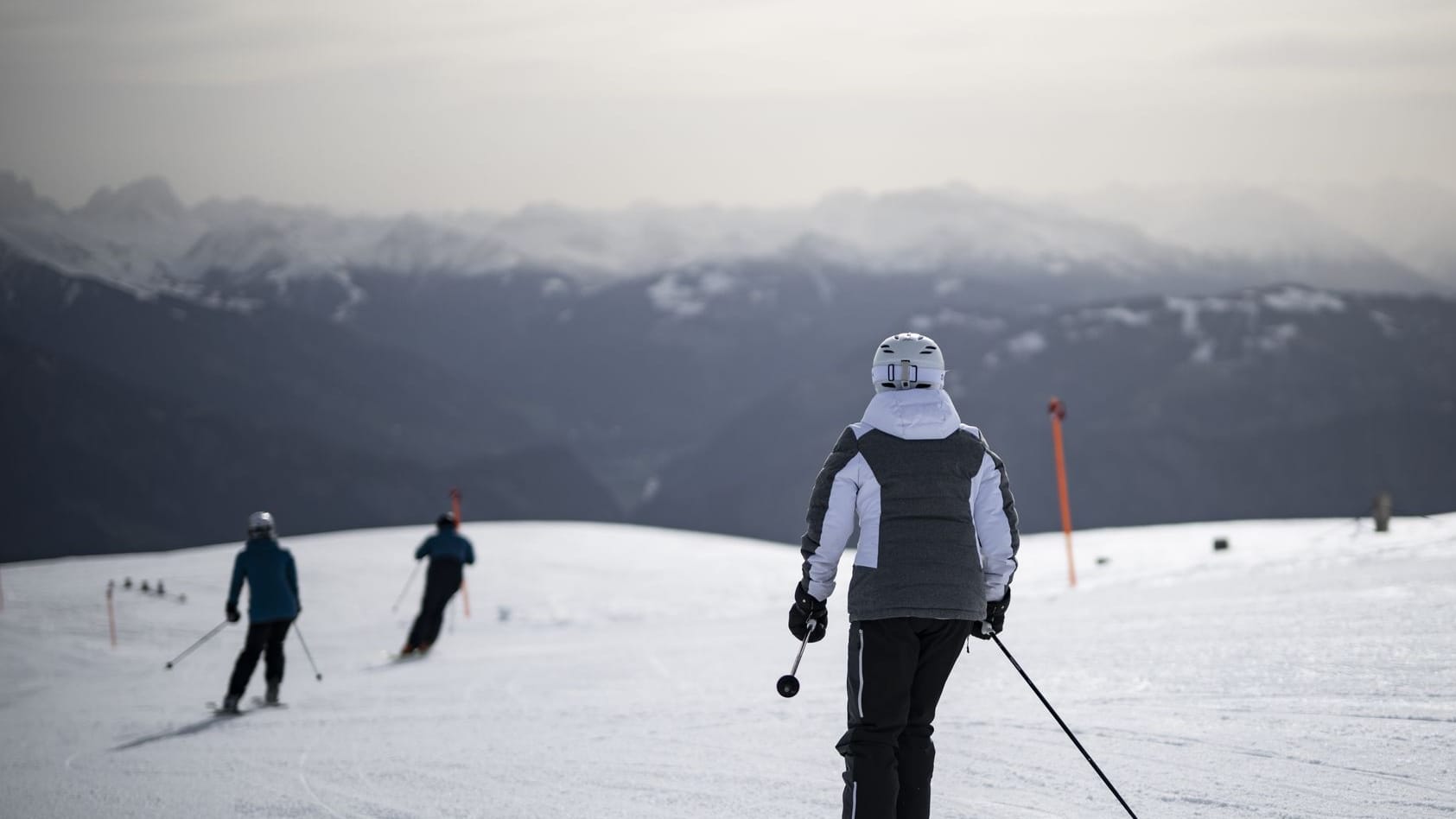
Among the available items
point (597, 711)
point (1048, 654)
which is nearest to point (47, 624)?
point (597, 711)

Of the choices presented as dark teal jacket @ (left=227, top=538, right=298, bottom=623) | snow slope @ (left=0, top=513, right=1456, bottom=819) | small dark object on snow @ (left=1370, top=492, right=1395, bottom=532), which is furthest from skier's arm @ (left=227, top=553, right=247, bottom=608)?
small dark object on snow @ (left=1370, top=492, right=1395, bottom=532)

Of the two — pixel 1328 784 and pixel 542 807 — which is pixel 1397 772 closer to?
pixel 1328 784

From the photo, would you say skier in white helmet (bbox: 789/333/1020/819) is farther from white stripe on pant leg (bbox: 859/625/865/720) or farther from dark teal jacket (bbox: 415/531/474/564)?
dark teal jacket (bbox: 415/531/474/564)

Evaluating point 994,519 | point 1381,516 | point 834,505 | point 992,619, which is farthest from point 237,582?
point 1381,516

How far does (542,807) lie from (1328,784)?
308cm

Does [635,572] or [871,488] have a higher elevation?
[871,488]

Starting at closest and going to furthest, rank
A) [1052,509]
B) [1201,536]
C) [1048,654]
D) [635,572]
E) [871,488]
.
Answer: [871,488] → [1048,654] → [1201,536] → [635,572] → [1052,509]

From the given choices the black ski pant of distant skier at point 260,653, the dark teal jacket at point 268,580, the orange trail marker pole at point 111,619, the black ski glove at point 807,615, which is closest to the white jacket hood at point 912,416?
the black ski glove at point 807,615

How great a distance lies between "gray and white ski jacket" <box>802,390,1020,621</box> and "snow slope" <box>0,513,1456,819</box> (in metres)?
1.41

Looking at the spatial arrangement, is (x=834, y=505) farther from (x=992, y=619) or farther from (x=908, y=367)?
(x=992, y=619)

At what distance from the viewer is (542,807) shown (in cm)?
600

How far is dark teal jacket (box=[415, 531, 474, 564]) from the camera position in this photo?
47.3ft

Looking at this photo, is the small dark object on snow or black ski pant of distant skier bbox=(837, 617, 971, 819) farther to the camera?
the small dark object on snow

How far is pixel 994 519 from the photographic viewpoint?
4.52 metres
